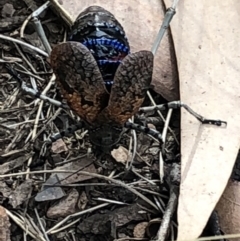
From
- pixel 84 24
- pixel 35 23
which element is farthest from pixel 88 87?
pixel 35 23

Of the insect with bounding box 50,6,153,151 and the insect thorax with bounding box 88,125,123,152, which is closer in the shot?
the insect with bounding box 50,6,153,151

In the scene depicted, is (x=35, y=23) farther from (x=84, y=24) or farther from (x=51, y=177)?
(x=51, y=177)

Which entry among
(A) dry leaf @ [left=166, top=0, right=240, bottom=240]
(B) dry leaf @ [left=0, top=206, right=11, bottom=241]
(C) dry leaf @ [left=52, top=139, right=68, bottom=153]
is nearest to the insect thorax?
(C) dry leaf @ [left=52, top=139, right=68, bottom=153]

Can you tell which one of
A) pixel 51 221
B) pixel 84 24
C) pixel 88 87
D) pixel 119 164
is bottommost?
pixel 51 221

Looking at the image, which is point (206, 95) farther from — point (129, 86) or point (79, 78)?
point (79, 78)

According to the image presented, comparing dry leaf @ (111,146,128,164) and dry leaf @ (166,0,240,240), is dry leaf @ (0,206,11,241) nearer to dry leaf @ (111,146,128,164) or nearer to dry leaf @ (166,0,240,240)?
dry leaf @ (111,146,128,164)

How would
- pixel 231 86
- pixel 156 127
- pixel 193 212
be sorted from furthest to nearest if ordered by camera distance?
pixel 156 127 < pixel 231 86 < pixel 193 212

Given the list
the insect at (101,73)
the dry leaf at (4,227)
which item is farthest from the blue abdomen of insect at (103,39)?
the dry leaf at (4,227)
